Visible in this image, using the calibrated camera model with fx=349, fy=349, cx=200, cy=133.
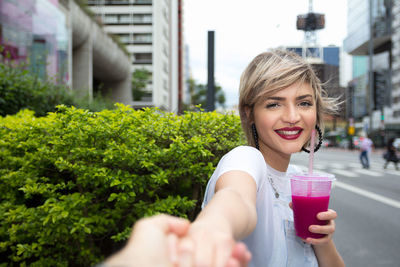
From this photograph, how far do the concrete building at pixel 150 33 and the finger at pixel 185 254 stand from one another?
53.1m

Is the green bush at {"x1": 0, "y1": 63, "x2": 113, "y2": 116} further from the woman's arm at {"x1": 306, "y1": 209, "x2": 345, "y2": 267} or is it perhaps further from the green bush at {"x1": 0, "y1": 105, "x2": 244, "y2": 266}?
the woman's arm at {"x1": 306, "y1": 209, "x2": 345, "y2": 267}

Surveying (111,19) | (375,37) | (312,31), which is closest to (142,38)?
(111,19)

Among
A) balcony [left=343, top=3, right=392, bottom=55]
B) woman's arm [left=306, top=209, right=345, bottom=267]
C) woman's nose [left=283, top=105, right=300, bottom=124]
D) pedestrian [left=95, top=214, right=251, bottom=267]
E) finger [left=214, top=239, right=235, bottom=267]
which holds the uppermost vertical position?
balcony [left=343, top=3, right=392, bottom=55]

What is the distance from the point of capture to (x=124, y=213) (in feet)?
8.06

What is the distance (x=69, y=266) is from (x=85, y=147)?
0.90m

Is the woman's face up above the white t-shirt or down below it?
above

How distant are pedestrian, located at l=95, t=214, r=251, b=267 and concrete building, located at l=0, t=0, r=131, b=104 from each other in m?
6.98

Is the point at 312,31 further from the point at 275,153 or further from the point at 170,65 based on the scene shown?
the point at 275,153

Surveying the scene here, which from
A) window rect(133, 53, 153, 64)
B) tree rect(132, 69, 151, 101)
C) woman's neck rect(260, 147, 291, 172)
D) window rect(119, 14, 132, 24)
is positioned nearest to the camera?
woman's neck rect(260, 147, 291, 172)

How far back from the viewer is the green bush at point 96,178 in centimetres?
227

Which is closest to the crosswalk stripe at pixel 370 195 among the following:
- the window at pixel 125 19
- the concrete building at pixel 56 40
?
the concrete building at pixel 56 40

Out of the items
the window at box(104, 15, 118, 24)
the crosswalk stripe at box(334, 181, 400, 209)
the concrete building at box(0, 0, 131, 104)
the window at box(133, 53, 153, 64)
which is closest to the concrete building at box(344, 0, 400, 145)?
the window at box(133, 53, 153, 64)

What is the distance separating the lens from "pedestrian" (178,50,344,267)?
1.23 metres

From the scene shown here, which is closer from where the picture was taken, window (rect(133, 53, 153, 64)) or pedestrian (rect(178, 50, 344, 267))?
pedestrian (rect(178, 50, 344, 267))
